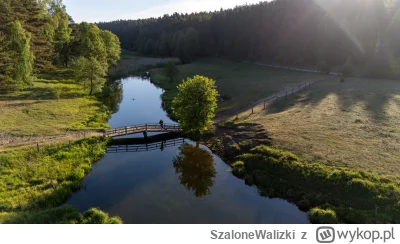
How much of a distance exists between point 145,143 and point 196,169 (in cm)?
1043

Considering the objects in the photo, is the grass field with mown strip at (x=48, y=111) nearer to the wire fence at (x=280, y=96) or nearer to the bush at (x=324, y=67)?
the wire fence at (x=280, y=96)

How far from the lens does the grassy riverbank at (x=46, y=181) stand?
2111 centimetres

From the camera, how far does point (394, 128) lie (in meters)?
33.9

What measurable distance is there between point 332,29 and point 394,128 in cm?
5784

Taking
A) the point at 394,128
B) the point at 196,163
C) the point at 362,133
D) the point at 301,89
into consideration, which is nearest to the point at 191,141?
the point at 196,163

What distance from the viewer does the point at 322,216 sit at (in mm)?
21734

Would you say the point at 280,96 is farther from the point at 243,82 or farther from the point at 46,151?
the point at 46,151

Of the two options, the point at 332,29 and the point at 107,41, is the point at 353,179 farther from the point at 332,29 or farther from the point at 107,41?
the point at 107,41

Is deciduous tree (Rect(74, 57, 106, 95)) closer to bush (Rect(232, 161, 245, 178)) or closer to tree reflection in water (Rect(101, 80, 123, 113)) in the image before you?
tree reflection in water (Rect(101, 80, 123, 113))

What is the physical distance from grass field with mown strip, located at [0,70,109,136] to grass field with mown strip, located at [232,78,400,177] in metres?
23.4

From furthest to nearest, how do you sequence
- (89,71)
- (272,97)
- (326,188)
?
(89,71)
(272,97)
(326,188)

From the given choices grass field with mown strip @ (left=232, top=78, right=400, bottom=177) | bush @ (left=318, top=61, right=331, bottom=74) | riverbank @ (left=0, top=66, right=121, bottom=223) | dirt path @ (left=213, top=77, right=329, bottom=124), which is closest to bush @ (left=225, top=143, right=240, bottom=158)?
grass field with mown strip @ (left=232, top=78, right=400, bottom=177)

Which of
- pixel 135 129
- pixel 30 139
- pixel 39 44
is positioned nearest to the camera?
pixel 30 139

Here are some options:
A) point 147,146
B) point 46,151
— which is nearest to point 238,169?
point 147,146
